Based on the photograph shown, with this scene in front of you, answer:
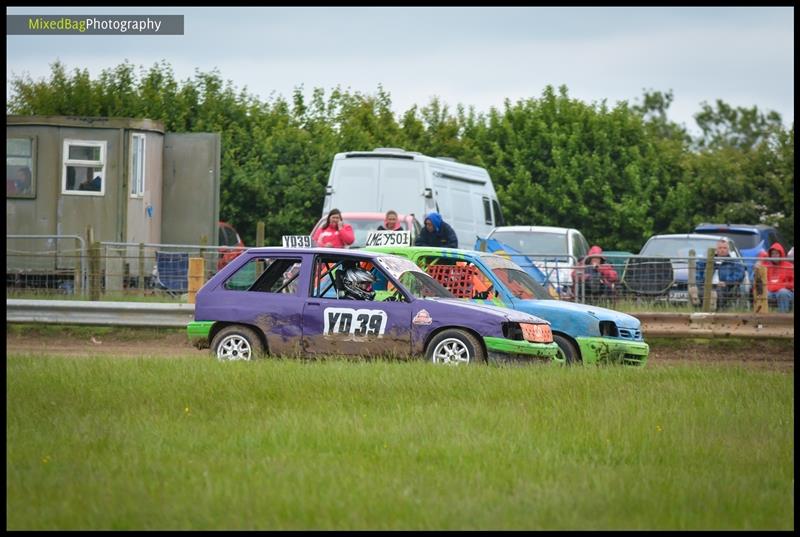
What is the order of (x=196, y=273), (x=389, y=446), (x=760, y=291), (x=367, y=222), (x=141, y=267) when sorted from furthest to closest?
(x=367, y=222), (x=141, y=267), (x=196, y=273), (x=760, y=291), (x=389, y=446)

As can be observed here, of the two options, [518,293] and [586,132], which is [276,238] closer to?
[586,132]

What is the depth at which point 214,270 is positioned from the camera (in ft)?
72.9

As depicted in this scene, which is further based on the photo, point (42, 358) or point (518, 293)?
point (518, 293)

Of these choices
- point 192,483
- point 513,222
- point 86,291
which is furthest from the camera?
point 513,222

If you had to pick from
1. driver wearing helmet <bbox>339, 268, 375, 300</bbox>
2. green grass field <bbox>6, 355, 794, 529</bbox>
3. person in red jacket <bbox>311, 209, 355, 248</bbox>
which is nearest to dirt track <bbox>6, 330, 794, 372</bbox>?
person in red jacket <bbox>311, 209, 355, 248</bbox>

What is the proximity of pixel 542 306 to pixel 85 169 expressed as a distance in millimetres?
12595

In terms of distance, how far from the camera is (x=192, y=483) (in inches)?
309

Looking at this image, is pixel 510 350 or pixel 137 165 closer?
pixel 510 350

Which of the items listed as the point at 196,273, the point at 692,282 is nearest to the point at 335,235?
the point at 196,273

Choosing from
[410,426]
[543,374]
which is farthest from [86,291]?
[410,426]

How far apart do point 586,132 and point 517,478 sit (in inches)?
1641

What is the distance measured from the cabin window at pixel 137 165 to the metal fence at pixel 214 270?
355 cm

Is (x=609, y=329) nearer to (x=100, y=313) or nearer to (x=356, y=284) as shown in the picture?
(x=356, y=284)

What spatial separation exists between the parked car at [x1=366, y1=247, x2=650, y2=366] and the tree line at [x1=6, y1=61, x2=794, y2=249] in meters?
22.1
